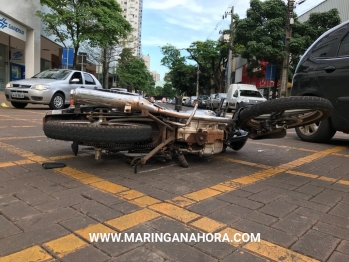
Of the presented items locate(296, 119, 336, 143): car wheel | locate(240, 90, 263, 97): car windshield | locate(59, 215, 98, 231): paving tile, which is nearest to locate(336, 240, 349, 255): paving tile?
locate(59, 215, 98, 231): paving tile

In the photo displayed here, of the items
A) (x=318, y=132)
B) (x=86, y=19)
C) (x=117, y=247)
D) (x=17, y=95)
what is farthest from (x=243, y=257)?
(x=86, y=19)

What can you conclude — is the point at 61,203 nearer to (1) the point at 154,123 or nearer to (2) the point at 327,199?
(1) the point at 154,123

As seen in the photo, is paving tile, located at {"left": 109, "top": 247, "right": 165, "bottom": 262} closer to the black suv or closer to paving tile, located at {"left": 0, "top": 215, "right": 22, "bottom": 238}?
paving tile, located at {"left": 0, "top": 215, "right": 22, "bottom": 238}

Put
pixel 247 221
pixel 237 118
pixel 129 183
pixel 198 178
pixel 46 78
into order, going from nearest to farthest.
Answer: pixel 247 221, pixel 129 183, pixel 198 178, pixel 237 118, pixel 46 78

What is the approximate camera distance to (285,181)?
138 inches

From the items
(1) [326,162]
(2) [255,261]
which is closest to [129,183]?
(2) [255,261]

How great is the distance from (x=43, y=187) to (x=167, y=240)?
4.91ft

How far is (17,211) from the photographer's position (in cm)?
239

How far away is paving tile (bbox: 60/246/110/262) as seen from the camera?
5.88 feet

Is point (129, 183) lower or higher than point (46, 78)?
lower

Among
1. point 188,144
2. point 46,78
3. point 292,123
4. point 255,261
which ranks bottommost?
point 255,261

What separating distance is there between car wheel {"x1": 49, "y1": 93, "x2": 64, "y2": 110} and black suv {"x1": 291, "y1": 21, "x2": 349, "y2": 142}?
830 centimetres

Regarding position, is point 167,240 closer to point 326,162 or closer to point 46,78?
point 326,162

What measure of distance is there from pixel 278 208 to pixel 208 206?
23.7 inches
